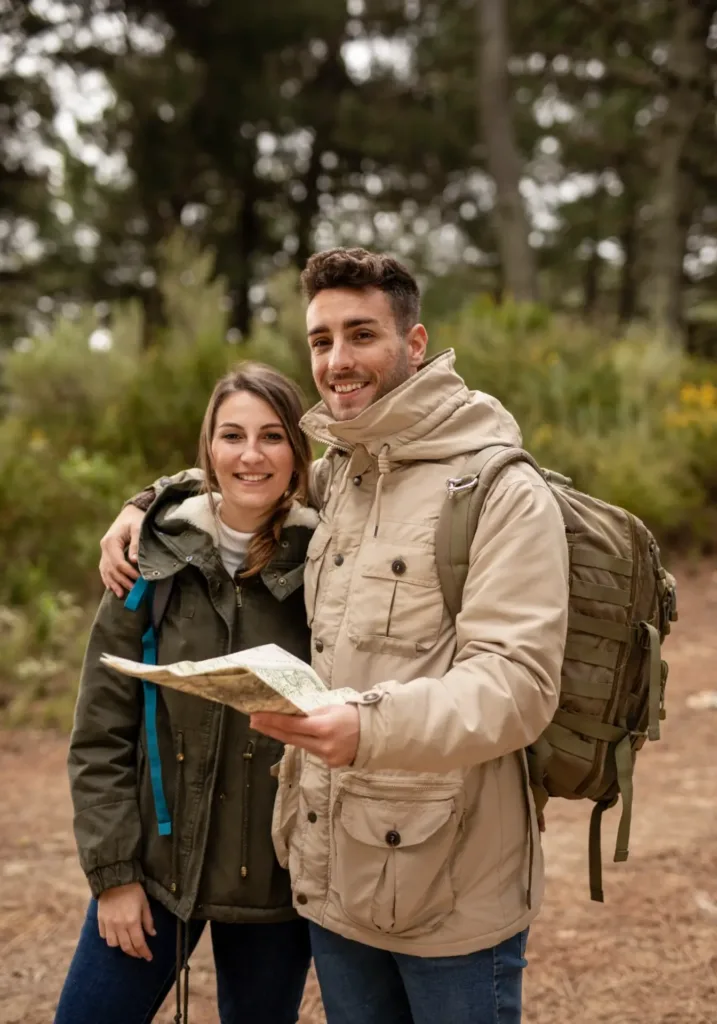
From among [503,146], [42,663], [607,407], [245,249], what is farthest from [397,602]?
[245,249]

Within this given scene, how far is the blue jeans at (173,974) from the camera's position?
77.2 inches

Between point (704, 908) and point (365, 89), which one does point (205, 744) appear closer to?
point (704, 908)

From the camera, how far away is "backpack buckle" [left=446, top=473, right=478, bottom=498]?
164cm

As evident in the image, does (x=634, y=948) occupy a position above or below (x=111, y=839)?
below

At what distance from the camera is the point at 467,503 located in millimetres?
1638

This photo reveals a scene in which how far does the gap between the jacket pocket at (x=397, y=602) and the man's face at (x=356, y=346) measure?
314 mm

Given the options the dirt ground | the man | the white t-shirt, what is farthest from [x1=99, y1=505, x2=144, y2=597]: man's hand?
the dirt ground

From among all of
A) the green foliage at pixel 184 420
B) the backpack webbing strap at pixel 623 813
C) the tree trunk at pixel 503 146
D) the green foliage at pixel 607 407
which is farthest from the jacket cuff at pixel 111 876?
the tree trunk at pixel 503 146

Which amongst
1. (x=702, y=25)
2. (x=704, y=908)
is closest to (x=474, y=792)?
(x=704, y=908)

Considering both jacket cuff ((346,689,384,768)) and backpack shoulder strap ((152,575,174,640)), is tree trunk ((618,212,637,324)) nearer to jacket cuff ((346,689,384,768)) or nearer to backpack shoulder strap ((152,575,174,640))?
backpack shoulder strap ((152,575,174,640))

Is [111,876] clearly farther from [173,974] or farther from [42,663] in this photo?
[42,663]

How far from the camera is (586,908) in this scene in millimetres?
3434

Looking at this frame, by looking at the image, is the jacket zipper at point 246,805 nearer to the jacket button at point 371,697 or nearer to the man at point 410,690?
the man at point 410,690

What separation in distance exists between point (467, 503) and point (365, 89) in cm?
1449
